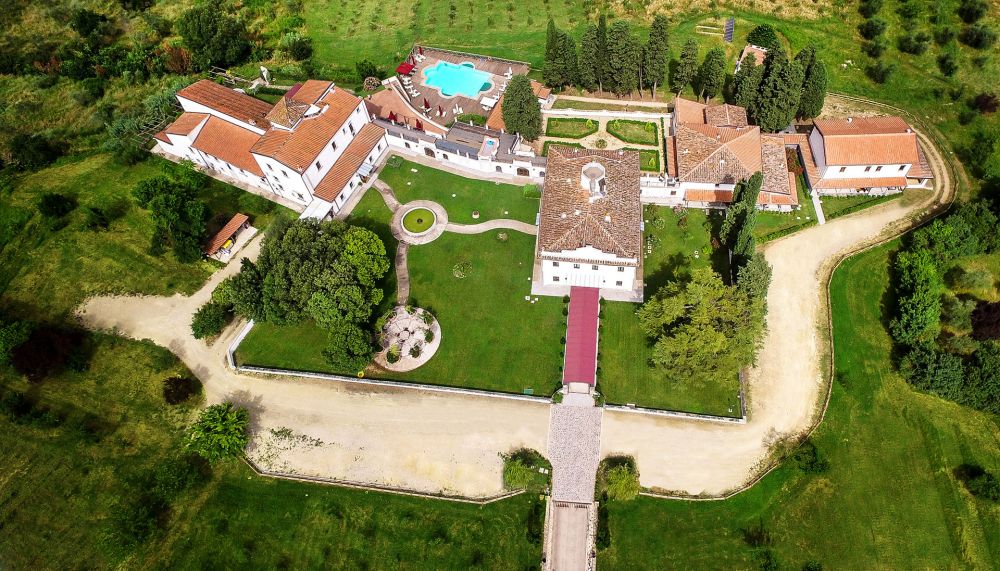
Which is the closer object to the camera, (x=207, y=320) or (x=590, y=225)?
(x=207, y=320)

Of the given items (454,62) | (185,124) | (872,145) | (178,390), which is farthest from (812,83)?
(178,390)

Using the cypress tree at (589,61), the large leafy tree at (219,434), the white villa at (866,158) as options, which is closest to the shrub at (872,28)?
the white villa at (866,158)

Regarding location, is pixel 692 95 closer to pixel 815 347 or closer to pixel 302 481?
pixel 815 347

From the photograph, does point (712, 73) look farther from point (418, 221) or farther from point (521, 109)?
point (418, 221)

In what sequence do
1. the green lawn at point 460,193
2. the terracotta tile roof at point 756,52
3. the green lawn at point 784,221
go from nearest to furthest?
the green lawn at point 784,221
the green lawn at point 460,193
the terracotta tile roof at point 756,52

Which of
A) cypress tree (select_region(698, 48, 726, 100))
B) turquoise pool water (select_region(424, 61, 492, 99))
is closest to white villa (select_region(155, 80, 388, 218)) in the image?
turquoise pool water (select_region(424, 61, 492, 99))

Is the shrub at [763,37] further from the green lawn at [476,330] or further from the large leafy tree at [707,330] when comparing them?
the green lawn at [476,330]

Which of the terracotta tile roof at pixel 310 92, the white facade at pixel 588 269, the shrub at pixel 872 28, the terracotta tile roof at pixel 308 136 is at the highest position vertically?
the shrub at pixel 872 28
